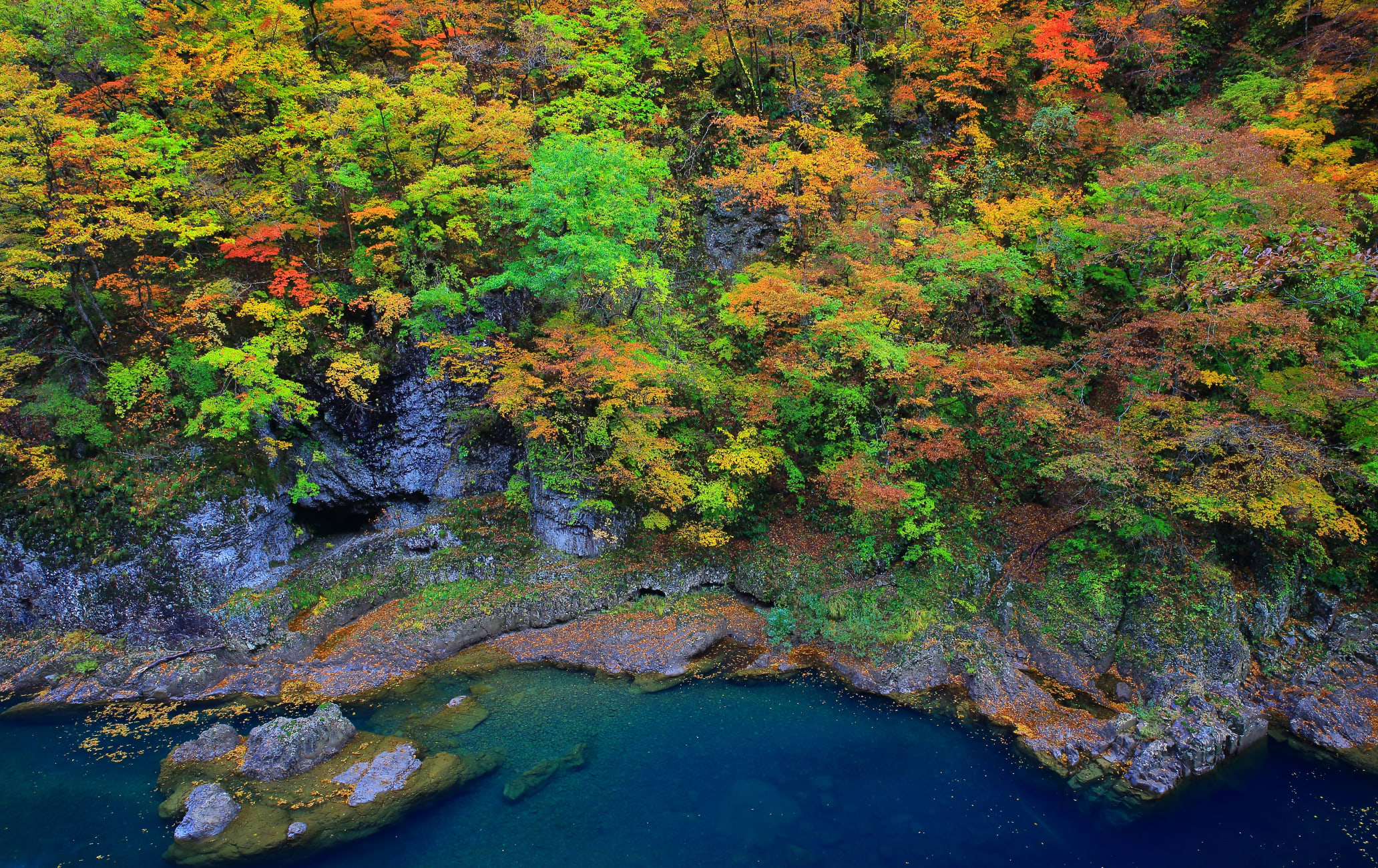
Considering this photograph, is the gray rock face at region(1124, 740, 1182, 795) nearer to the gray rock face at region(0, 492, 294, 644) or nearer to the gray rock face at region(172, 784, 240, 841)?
the gray rock face at region(172, 784, 240, 841)

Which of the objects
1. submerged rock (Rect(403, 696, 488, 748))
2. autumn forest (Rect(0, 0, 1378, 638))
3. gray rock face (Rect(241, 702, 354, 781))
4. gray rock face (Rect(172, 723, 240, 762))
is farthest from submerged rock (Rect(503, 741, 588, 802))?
autumn forest (Rect(0, 0, 1378, 638))

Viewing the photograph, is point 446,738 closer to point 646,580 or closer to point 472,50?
point 646,580

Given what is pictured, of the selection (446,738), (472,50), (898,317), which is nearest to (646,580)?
(446,738)

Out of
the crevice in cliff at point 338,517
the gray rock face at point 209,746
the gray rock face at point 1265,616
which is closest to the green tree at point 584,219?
the crevice in cliff at point 338,517

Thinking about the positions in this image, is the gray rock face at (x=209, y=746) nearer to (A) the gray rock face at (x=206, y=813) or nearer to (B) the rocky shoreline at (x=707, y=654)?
(A) the gray rock face at (x=206, y=813)

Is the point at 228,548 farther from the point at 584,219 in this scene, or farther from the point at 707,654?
the point at 707,654
